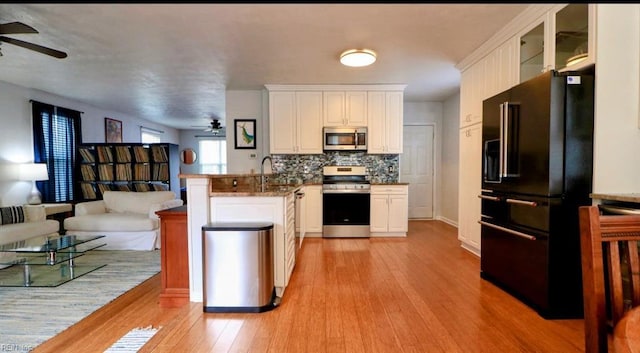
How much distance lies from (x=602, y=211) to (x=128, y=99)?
7.03 meters

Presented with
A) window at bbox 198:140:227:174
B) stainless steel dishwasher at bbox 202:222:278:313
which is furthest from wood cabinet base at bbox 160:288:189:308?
window at bbox 198:140:227:174

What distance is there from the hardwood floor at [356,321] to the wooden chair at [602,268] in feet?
3.70

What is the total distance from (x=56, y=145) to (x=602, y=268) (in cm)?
727

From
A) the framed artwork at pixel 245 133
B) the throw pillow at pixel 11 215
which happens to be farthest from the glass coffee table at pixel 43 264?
the framed artwork at pixel 245 133

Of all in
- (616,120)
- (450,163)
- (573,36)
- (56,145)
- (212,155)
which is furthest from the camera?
(212,155)

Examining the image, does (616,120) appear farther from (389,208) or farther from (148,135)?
(148,135)

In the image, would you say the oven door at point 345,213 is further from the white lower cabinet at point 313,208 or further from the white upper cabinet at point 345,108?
the white upper cabinet at point 345,108

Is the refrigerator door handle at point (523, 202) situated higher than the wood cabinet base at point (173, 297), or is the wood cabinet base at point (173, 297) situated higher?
the refrigerator door handle at point (523, 202)

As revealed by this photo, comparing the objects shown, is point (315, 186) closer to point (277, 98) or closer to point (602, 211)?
point (277, 98)

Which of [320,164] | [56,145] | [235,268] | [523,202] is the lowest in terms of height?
[235,268]

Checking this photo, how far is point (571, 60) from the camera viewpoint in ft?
7.54

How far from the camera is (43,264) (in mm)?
2787

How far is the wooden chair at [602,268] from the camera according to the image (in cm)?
87

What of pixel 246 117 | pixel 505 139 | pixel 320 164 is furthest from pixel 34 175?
pixel 505 139
